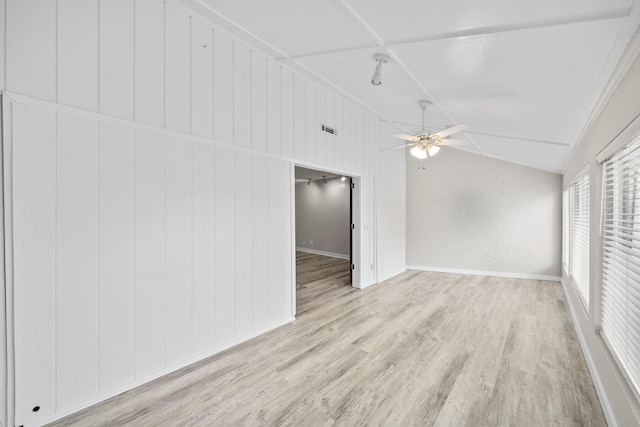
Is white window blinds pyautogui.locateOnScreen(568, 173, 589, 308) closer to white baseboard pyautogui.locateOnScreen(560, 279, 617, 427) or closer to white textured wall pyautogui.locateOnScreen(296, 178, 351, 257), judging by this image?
white baseboard pyautogui.locateOnScreen(560, 279, 617, 427)

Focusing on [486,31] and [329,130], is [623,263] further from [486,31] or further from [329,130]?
[329,130]

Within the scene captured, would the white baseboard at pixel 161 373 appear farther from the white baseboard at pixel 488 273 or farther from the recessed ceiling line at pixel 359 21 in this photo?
the white baseboard at pixel 488 273

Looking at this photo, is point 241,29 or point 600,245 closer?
point 600,245

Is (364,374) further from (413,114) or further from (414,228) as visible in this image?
(414,228)

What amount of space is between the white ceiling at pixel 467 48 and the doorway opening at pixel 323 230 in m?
2.92

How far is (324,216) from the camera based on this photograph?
8.92m

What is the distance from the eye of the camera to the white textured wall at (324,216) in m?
8.35

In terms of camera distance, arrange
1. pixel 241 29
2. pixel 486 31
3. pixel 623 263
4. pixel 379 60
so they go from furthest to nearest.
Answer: pixel 379 60 → pixel 241 29 → pixel 486 31 → pixel 623 263

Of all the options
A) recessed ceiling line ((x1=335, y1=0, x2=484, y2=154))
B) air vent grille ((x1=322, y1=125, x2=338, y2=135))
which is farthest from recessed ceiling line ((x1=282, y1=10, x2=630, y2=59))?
air vent grille ((x1=322, y1=125, x2=338, y2=135))

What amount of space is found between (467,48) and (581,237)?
304 cm

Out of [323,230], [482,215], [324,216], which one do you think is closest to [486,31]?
[482,215]

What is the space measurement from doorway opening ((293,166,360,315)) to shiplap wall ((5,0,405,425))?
8.46 feet

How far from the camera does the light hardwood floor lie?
1942mm

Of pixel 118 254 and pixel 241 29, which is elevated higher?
pixel 241 29
